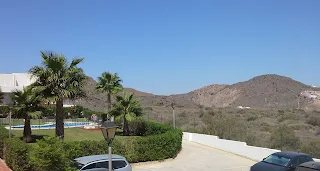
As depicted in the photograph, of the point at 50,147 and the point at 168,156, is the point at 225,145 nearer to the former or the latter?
the point at 168,156

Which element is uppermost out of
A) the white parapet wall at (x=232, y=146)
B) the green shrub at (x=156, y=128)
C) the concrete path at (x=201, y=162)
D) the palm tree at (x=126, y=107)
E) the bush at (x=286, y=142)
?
the palm tree at (x=126, y=107)

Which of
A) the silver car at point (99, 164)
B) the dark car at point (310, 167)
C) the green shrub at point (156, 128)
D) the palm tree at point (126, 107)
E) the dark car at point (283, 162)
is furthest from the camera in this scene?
the palm tree at point (126, 107)

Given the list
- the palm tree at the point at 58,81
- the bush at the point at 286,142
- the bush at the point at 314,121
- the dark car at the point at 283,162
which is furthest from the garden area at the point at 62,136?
the bush at the point at 314,121

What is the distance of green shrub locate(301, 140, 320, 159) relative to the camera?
22.0 meters

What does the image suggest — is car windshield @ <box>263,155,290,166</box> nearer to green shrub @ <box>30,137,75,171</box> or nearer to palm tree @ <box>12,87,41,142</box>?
green shrub @ <box>30,137,75,171</box>

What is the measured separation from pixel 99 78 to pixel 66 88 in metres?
20.7

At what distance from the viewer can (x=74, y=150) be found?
48.5ft

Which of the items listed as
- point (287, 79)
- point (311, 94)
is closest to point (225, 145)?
point (311, 94)

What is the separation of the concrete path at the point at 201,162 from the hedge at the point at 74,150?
1.86 feet

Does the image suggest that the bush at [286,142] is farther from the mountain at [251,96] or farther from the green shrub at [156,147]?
the mountain at [251,96]

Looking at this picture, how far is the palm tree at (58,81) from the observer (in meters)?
22.3

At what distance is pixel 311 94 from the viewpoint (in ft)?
316

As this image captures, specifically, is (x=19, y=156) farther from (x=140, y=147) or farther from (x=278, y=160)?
(x=278, y=160)

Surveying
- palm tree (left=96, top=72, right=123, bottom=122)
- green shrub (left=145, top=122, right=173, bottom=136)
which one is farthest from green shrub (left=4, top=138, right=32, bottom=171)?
palm tree (left=96, top=72, right=123, bottom=122)
